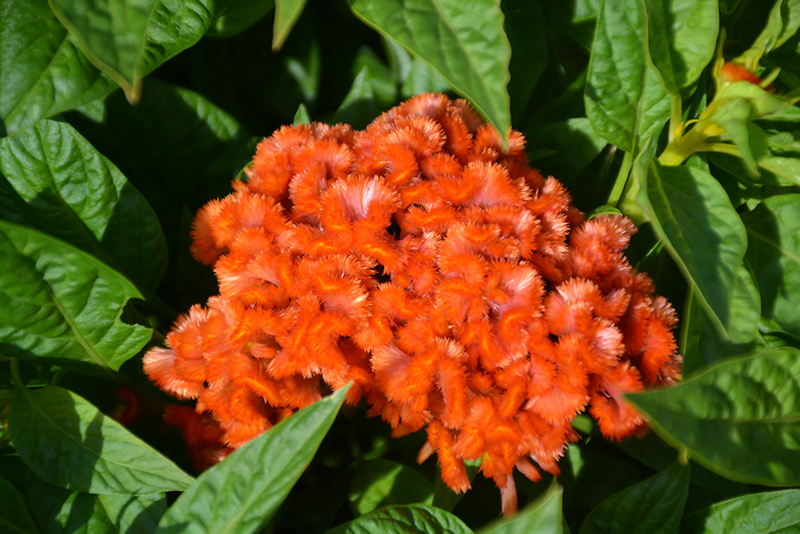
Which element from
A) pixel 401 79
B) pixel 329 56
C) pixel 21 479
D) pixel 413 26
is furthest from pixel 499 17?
pixel 21 479

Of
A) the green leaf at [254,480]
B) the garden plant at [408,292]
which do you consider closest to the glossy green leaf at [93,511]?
the garden plant at [408,292]

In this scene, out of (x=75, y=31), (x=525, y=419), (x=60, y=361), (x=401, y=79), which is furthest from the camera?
(x=401, y=79)

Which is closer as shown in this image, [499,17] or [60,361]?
[499,17]

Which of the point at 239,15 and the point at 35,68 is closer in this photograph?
the point at 35,68

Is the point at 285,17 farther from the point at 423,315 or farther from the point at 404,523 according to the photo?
the point at 404,523

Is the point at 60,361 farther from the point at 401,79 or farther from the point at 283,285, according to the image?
the point at 401,79

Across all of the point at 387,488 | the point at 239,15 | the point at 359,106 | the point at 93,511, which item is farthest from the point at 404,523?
the point at 239,15
